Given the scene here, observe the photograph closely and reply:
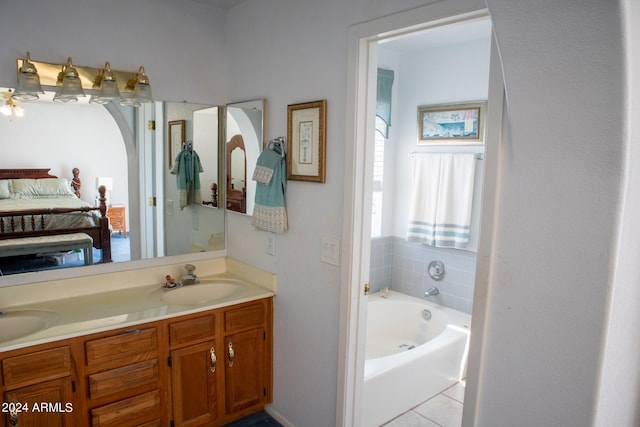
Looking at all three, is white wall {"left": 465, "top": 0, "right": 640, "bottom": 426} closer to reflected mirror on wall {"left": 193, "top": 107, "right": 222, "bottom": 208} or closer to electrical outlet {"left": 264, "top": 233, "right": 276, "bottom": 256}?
electrical outlet {"left": 264, "top": 233, "right": 276, "bottom": 256}

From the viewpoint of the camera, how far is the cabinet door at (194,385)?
2277 millimetres

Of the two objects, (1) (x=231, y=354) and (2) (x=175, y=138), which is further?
(2) (x=175, y=138)

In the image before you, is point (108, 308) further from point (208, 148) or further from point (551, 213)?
point (551, 213)

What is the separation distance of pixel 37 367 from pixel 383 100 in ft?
9.66

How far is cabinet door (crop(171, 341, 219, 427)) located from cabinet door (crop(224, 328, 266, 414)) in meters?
→ 0.09

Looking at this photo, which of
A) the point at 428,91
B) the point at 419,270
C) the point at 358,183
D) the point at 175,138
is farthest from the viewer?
the point at 419,270

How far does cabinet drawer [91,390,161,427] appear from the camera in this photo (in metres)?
2.05

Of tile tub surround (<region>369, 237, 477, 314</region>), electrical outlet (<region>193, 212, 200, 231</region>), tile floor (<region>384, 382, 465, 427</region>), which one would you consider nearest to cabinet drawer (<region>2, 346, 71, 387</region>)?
electrical outlet (<region>193, 212, 200, 231</region>)

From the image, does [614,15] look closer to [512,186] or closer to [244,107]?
[512,186]

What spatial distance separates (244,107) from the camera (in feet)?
8.66

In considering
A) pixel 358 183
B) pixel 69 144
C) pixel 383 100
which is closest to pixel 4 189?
pixel 69 144

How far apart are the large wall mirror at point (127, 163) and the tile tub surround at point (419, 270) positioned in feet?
5.24

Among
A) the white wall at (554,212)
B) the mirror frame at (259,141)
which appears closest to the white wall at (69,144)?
the mirror frame at (259,141)

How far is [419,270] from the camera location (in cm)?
383
